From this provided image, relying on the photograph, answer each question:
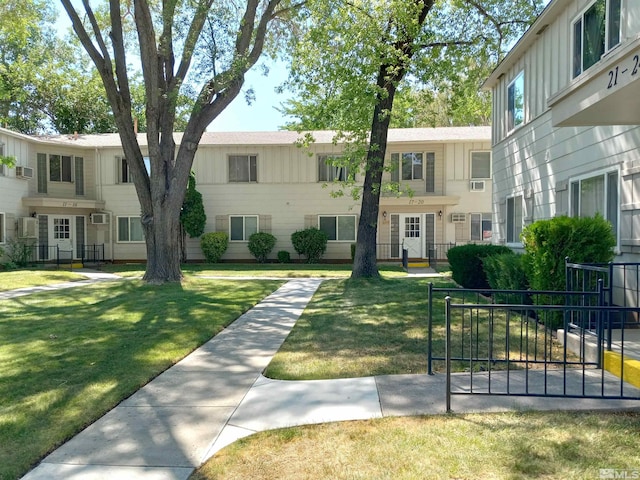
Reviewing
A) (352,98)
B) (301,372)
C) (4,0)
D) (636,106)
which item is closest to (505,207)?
(352,98)

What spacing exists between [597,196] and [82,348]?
27.8 ft

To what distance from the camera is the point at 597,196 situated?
8172mm

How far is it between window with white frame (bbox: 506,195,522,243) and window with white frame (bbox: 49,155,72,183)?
70.1ft

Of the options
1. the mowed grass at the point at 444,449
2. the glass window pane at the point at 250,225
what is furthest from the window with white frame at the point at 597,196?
the glass window pane at the point at 250,225

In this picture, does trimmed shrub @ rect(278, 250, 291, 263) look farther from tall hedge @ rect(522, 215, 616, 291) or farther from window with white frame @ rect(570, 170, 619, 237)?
tall hedge @ rect(522, 215, 616, 291)

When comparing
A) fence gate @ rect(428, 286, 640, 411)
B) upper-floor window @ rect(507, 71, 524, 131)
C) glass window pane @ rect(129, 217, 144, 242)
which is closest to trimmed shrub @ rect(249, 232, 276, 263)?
glass window pane @ rect(129, 217, 144, 242)

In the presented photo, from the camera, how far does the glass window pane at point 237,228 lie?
2437 centimetres

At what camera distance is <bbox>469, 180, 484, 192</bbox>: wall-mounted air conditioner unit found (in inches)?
896

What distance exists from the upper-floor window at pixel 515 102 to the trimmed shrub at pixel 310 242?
465 inches

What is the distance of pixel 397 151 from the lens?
2344 centimetres

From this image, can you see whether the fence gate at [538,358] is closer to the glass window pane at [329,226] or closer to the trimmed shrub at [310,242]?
the trimmed shrub at [310,242]

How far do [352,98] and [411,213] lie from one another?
9.68m

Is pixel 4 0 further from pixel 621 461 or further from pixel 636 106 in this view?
pixel 621 461

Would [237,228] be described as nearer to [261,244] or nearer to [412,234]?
[261,244]
